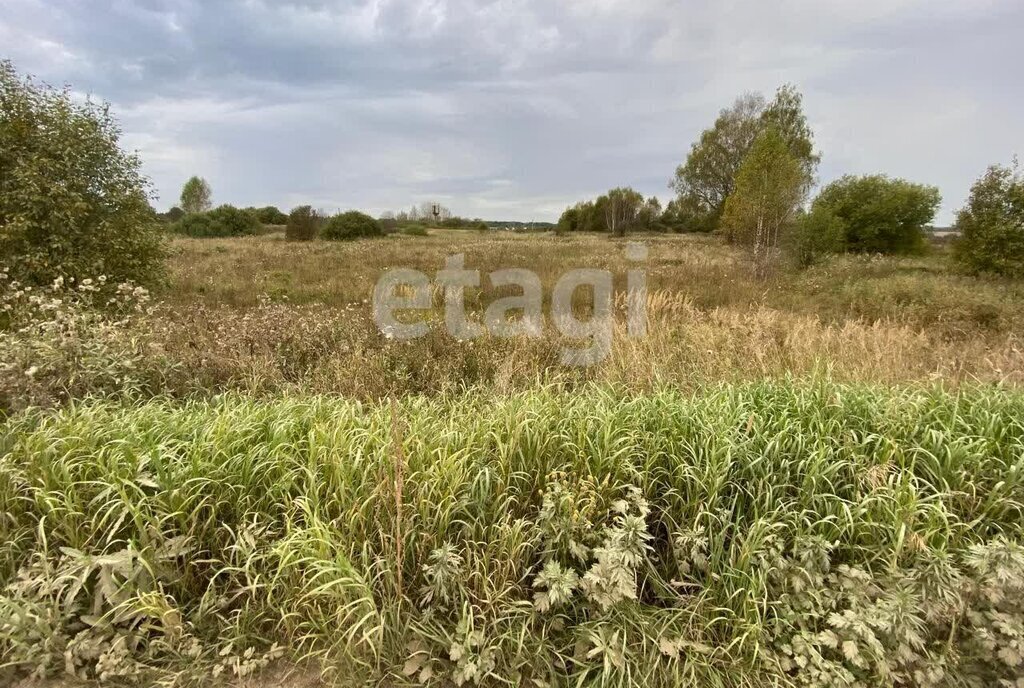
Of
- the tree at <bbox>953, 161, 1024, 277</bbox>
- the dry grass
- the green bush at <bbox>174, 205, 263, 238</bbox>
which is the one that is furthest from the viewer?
the green bush at <bbox>174, 205, 263, 238</bbox>

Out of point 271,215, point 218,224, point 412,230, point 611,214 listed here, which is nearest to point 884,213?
point 611,214

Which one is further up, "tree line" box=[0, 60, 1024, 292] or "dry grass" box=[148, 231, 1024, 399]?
"tree line" box=[0, 60, 1024, 292]

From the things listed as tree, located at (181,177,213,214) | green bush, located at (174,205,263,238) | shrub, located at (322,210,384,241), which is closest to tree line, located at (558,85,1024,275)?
shrub, located at (322,210,384,241)

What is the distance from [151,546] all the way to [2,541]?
794 millimetres

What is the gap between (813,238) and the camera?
54.9 ft

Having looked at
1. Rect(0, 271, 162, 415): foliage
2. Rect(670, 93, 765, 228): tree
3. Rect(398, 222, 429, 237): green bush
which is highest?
Rect(670, 93, 765, 228): tree

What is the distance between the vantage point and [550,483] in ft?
7.10

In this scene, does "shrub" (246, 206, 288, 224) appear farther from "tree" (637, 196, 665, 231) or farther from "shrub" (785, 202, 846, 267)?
"shrub" (785, 202, 846, 267)

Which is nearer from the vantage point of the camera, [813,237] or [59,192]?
[59,192]

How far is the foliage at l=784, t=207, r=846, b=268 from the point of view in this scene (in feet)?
52.0

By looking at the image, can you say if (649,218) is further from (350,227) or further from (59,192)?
(59,192)

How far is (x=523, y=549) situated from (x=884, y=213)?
90.7 feet

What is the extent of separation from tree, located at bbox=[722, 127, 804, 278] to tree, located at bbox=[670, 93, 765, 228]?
55.5ft

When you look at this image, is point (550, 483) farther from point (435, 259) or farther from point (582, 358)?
point (435, 259)
